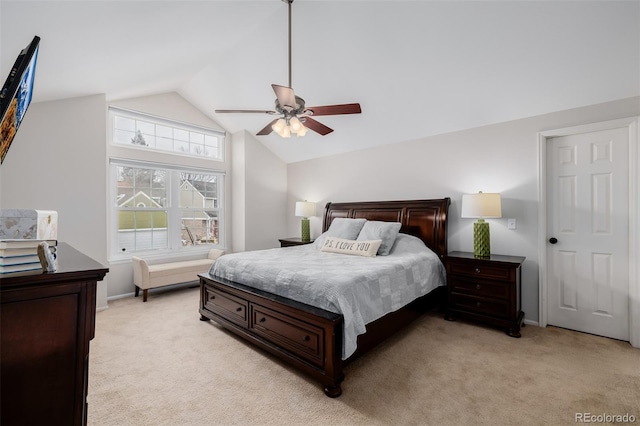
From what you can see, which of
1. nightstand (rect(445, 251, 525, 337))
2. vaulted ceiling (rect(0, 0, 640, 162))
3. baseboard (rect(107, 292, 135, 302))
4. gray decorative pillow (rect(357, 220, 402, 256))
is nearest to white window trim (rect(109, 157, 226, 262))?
baseboard (rect(107, 292, 135, 302))

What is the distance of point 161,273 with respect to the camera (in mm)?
4195

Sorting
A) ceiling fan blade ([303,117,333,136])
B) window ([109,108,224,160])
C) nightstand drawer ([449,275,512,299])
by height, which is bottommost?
nightstand drawer ([449,275,512,299])

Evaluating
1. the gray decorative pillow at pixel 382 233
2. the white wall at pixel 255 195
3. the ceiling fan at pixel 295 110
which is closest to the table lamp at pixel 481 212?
the gray decorative pillow at pixel 382 233

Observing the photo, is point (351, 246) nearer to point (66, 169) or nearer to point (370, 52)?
point (370, 52)

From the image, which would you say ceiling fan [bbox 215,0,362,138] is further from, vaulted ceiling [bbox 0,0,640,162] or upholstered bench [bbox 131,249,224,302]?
upholstered bench [bbox 131,249,224,302]

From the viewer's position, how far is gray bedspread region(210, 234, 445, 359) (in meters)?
2.21

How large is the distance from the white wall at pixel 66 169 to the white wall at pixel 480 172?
11.6ft

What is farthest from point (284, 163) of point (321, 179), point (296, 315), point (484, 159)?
point (296, 315)

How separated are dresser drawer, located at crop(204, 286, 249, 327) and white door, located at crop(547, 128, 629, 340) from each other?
3323 millimetres

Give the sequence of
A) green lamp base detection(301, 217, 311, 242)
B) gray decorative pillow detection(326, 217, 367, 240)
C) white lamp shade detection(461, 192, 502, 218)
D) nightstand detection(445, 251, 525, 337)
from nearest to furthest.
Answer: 1. nightstand detection(445, 251, 525, 337)
2. white lamp shade detection(461, 192, 502, 218)
3. gray decorative pillow detection(326, 217, 367, 240)
4. green lamp base detection(301, 217, 311, 242)

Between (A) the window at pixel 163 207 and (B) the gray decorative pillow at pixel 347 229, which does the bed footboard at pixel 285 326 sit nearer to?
(B) the gray decorative pillow at pixel 347 229

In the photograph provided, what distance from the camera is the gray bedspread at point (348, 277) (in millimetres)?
2205

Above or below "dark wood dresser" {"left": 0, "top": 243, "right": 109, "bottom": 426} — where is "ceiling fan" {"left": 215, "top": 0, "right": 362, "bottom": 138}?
above

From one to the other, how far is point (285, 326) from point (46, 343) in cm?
164
